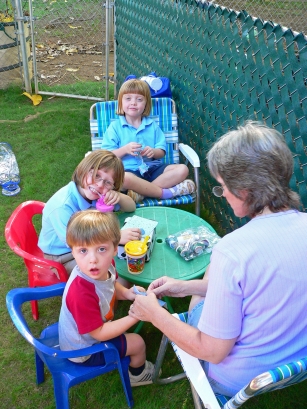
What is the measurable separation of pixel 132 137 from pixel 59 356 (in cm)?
247

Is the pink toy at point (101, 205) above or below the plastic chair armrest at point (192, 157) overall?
below

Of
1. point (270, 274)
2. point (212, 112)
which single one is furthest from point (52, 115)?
point (270, 274)

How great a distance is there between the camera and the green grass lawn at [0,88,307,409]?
7.97 ft

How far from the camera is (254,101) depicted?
299cm

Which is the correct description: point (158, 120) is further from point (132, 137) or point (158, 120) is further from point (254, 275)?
point (254, 275)

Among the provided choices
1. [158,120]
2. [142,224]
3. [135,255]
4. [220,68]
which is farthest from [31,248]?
[220,68]

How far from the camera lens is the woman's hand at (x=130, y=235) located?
2.54m

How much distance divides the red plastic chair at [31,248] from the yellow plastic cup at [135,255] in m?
0.47

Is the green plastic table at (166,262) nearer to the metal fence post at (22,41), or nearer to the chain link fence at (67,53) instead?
the chain link fence at (67,53)

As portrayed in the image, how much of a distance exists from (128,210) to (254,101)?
1.24 metres

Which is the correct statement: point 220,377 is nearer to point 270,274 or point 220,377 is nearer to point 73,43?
point 270,274

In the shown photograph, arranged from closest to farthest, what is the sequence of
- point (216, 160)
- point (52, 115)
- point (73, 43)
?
point (216, 160)
point (52, 115)
point (73, 43)

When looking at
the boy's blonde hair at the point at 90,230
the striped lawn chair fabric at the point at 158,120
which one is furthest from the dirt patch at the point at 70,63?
the boy's blonde hair at the point at 90,230

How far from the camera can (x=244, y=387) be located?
4.59ft
